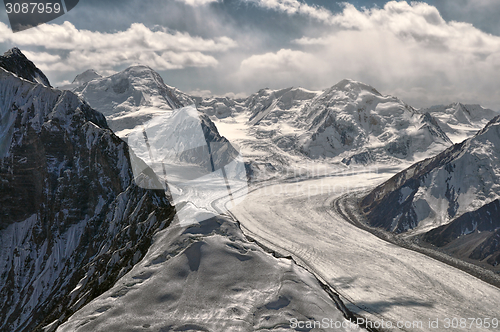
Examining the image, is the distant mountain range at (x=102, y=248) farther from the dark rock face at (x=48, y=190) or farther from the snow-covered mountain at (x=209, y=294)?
the dark rock face at (x=48, y=190)

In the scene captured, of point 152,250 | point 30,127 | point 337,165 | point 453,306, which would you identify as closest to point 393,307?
point 453,306

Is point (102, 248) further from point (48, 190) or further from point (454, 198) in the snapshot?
point (454, 198)

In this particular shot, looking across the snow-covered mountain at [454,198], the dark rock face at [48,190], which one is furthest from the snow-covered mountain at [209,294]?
the snow-covered mountain at [454,198]

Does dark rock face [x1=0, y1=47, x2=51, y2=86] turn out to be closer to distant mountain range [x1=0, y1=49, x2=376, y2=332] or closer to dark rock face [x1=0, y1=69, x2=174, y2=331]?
distant mountain range [x1=0, y1=49, x2=376, y2=332]

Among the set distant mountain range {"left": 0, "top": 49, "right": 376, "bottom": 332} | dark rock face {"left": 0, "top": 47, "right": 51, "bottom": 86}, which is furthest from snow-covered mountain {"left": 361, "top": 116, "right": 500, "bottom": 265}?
dark rock face {"left": 0, "top": 47, "right": 51, "bottom": 86}

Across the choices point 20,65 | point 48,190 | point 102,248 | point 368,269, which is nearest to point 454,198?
point 368,269

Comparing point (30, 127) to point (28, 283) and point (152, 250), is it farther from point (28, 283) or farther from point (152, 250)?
point (152, 250)
